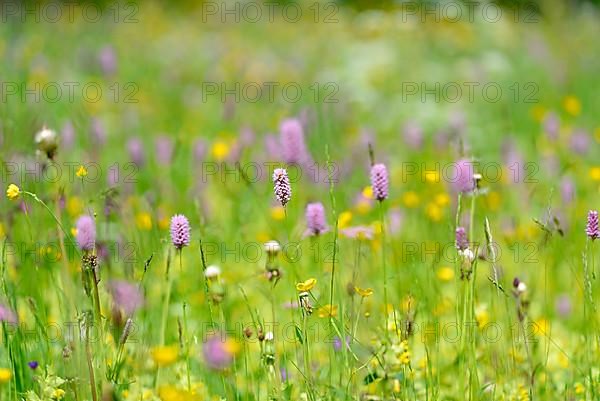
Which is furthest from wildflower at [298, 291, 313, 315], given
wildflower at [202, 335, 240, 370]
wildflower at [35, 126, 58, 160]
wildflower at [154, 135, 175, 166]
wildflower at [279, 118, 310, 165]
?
wildflower at [154, 135, 175, 166]

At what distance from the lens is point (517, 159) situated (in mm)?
3562

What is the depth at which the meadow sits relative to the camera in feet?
5.03

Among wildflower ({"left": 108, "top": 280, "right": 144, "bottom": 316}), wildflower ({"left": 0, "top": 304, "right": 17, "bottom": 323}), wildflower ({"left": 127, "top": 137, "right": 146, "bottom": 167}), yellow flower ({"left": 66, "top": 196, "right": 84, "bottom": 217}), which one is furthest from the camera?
wildflower ({"left": 127, "top": 137, "right": 146, "bottom": 167})

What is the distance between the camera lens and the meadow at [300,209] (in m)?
1.53

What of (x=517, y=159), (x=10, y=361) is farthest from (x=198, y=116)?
(x=10, y=361)

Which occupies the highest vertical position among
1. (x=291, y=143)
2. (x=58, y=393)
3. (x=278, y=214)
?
(x=291, y=143)

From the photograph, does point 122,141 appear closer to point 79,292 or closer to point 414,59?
point 79,292

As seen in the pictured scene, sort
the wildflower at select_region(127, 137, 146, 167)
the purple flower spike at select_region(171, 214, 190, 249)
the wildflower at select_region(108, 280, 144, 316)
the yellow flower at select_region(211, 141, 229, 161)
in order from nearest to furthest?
the purple flower spike at select_region(171, 214, 190, 249) → the wildflower at select_region(108, 280, 144, 316) → the wildflower at select_region(127, 137, 146, 167) → the yellow flower at select_region(211, 141, 229, 161)

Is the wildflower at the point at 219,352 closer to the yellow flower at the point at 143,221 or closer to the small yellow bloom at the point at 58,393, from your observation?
the small yellow bloom at the point at 58,393

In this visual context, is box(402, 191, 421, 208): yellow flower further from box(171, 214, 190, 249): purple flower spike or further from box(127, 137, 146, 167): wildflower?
box(171, 214, 190, 249): purple flower spike

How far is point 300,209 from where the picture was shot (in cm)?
327

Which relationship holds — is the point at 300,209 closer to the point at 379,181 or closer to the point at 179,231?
the point at 379,181

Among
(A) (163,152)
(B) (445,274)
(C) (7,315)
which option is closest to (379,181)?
(C) (7,315)

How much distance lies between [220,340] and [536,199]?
91.9 inches
